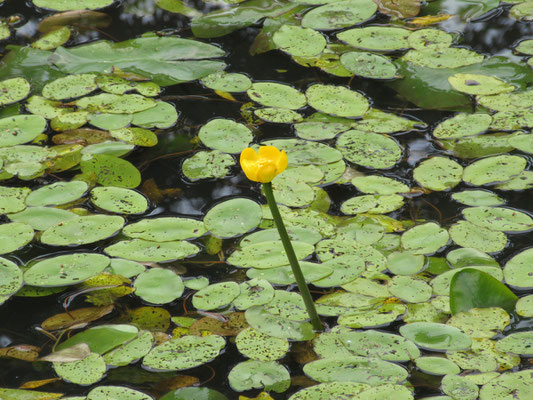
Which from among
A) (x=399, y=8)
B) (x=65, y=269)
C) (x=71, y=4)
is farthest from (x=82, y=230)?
(x=399, y=8)

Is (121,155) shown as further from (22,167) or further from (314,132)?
(314,132)

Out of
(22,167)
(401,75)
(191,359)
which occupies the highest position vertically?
(401,75)

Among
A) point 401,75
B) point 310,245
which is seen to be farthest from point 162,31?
point 310,245

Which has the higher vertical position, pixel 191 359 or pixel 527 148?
pixel 527 148

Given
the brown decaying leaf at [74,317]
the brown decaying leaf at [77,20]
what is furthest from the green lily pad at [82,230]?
the brown decaying leaf at [77,20]

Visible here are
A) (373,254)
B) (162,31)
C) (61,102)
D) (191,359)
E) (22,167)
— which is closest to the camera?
(191,359)

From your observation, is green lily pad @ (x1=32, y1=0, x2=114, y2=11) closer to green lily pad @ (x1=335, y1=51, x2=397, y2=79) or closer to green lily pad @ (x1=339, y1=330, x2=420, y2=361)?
green lily pad @ (x1=335, y1=51, x2=397, y2=79)
